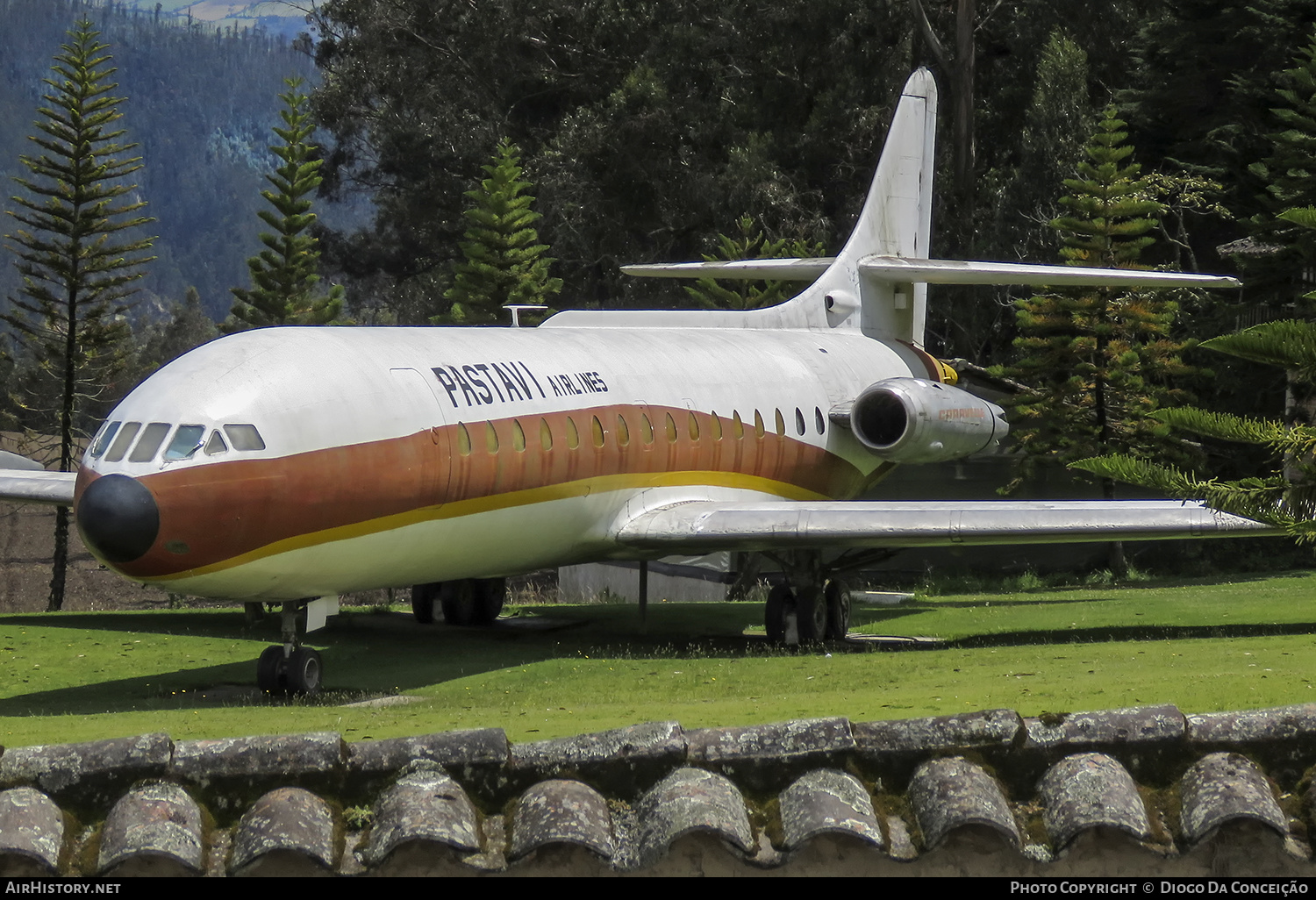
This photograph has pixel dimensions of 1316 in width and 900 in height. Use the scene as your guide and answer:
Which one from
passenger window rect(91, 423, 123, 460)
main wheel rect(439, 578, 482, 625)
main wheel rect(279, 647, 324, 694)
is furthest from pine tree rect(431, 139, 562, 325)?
passenger window rect(91, 423, 123, 460)

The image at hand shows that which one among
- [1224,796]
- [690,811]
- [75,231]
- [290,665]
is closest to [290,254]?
[75,231]

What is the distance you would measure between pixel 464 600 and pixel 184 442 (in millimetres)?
7863

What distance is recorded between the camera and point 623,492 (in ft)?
54.7

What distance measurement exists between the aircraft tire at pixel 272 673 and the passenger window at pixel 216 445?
1839 millimetres

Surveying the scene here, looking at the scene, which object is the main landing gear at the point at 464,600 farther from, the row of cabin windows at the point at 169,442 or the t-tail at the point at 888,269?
the row of cabin windows at the point at 169,442

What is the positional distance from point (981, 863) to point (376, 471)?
24.7ft

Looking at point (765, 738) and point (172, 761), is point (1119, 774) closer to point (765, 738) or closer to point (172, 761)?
point (765, 738)

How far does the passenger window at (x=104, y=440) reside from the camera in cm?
1176

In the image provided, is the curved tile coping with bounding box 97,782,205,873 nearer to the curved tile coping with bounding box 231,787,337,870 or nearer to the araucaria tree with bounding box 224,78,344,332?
the curved tile coping with bounding box 231,787,337,870

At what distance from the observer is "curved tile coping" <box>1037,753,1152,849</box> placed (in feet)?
20.0

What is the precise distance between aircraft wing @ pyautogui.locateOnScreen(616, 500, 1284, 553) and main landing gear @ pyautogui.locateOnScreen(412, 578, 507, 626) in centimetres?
300

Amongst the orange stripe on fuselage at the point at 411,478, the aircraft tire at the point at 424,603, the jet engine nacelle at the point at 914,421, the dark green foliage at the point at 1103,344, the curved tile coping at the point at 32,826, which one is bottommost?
the aircraft tire at the point at 424,603

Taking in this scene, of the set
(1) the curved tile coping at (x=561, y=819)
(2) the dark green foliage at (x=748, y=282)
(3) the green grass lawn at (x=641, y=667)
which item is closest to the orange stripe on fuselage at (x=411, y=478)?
(3) the green grass lawn at (x=641, y=667)

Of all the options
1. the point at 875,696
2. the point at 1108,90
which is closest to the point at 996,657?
the point at 875,696
